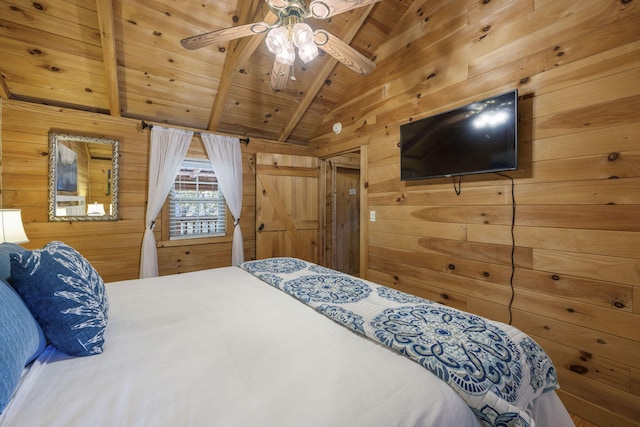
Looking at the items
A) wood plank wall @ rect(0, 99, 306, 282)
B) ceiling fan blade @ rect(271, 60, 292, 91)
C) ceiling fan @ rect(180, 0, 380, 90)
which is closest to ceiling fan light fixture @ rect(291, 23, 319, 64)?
ceiling fan @ rect(180, 0, 380, 90)

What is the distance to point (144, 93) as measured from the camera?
2.66m

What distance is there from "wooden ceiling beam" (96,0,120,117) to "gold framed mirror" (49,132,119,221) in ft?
1.37

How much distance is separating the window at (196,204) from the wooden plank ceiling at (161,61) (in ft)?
1.84

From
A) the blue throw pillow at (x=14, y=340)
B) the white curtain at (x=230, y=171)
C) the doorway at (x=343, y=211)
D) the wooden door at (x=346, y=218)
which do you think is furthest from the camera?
the wooden door at (x=346, y=218)

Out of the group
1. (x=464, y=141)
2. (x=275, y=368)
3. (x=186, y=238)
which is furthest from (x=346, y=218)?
(x=275, y=368)

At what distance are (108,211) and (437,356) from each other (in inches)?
124

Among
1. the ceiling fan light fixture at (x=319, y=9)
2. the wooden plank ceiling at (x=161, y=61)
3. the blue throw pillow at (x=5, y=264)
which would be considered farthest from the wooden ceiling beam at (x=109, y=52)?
the blue throw pillow at (x=5, y=264)

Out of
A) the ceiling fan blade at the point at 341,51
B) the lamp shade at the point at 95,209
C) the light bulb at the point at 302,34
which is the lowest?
the lamp shade at the point at 95,209

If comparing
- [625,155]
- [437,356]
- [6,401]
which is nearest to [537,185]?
[625,155]

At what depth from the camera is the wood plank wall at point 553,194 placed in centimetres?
145

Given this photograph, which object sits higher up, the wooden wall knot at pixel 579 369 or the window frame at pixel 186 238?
the window frame at pixel 186 238

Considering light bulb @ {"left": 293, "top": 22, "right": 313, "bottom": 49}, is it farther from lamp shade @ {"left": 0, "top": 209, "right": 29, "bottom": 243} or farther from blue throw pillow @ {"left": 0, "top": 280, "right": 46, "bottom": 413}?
lamp shade @ {"left": 0, "top": 209, "right": 29, "bottom": 243}

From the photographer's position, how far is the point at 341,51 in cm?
168

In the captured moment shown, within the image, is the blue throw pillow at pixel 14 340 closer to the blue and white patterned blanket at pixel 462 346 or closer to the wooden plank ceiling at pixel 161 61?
the blue and white patterned blanket at pixel 462 346
